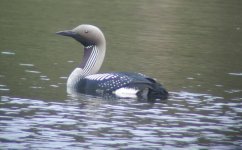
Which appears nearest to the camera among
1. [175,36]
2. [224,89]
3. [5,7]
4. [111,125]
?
[111,125]

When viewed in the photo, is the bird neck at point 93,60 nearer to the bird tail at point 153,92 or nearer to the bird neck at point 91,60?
the bird neck at point 91,60

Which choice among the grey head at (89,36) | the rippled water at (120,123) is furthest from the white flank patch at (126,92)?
the grey head at (89,36)

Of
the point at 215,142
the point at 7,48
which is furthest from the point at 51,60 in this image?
the point at 215,142

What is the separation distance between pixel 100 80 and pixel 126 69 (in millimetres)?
2636

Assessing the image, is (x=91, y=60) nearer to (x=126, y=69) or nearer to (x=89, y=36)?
(x=89, y=36)

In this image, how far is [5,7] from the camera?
84.6ft

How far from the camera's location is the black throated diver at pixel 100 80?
44.7 feet

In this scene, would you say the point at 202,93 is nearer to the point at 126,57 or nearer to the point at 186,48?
the point at 126,57

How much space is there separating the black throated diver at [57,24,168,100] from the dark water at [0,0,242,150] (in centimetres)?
26

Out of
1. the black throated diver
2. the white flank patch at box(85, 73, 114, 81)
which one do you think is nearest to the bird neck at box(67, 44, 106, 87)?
the black throated diver

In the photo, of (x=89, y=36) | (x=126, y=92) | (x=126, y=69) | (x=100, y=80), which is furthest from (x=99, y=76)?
(x=126, y=69)

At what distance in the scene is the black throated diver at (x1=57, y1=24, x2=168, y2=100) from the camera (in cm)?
1362

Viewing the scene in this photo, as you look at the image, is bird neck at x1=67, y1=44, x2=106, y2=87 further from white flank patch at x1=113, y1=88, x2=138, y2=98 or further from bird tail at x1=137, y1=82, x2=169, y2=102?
bird tail at x1=137, y1=82, x2=169, y2=102

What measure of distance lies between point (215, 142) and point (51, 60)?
6809 millimetres
